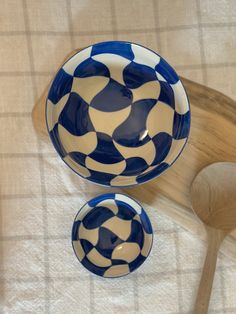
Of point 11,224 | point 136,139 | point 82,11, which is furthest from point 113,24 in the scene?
point 11,224

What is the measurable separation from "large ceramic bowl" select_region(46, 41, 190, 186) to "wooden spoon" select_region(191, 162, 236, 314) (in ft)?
0.17

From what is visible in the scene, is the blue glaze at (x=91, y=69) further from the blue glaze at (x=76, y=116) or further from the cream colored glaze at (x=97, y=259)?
the cream colored glaze at (x=97, y=259)

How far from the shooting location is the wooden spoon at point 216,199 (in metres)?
0.56

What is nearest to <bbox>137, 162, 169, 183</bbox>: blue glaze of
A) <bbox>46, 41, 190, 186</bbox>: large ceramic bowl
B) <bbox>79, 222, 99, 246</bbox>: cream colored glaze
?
<bbox>46, 41, 190, 186</bbox>: large ceramic bowl

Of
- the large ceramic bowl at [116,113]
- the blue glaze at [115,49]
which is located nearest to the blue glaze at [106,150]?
the large ceramic bowl at [116,113]

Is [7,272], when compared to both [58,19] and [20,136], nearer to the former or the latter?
[20,136]

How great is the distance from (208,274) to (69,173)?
22 cm

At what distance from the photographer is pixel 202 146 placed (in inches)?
22.5

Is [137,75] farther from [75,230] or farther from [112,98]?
[75,230]

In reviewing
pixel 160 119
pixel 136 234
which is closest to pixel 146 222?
pixel 136 234

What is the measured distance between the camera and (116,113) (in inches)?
23.5

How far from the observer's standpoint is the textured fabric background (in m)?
0.61

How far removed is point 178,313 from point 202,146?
22cm

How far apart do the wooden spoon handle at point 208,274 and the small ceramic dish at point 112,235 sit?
0.24 feet
